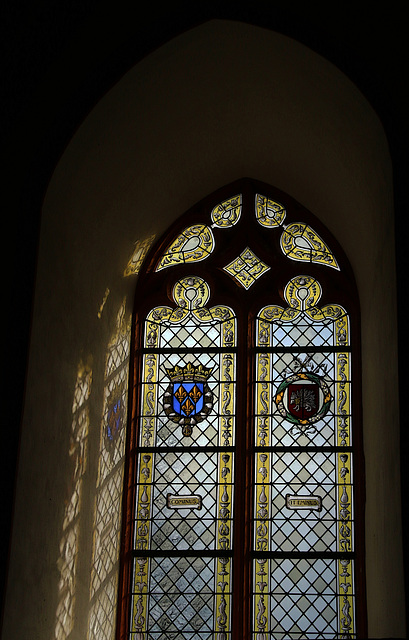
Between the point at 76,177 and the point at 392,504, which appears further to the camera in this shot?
the point at 76,177

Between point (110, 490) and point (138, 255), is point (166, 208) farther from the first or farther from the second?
point (110, 490)

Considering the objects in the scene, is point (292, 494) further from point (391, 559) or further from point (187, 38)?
point (187, 38)

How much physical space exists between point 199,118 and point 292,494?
2448mm

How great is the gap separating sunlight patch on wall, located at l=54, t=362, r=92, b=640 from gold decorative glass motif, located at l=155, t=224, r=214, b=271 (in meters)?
1.36

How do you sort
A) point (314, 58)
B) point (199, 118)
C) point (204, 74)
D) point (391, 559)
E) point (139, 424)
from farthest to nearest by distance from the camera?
point (139, 424), point (199, 118), point (204, 74), point (314, 58), point (391, 559)

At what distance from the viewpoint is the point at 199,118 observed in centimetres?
620

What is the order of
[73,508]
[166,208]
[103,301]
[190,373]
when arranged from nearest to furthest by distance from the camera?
[73,508]
[103,301]
[190,373]
[166,208]

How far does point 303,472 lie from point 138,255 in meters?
1.87

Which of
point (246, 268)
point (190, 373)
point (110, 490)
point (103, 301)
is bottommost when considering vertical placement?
point (110, 490)

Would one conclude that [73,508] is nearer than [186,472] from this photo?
Yes

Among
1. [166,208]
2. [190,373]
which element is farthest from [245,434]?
[166,208]

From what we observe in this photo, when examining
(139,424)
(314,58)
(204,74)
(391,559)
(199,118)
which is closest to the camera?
(391,559)

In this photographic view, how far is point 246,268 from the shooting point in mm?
7023

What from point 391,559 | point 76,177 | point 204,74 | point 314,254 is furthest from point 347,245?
point 391,559
